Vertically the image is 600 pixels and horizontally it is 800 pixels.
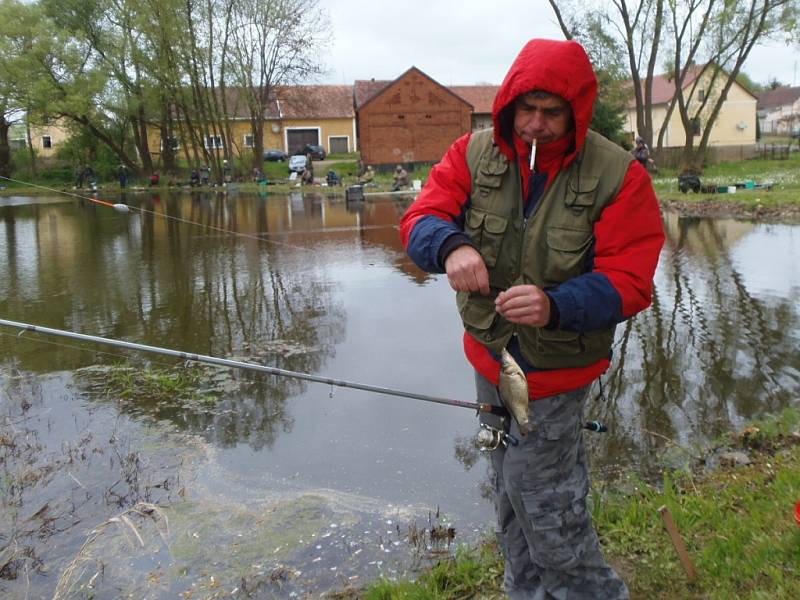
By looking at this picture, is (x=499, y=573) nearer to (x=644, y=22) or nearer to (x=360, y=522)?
(x=360, y=522)

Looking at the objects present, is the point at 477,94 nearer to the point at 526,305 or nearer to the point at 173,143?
the point at 173,143

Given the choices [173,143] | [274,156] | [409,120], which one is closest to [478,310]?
[173,143]

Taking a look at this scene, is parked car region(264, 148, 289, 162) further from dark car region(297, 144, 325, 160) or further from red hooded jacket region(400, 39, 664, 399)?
red hooded jacket region(400, 39, 664, 399)

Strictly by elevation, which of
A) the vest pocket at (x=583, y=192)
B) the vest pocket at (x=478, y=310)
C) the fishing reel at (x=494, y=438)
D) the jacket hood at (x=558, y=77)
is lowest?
the fishing reel at (x=494, y=438)

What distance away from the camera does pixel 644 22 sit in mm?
33281

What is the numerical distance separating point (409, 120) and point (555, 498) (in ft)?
185

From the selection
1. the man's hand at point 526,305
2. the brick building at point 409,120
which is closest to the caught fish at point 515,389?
the man's hand at point 526,305

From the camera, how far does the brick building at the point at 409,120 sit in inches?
2228

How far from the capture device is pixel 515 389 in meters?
2.46

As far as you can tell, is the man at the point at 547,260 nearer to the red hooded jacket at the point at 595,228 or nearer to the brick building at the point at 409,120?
the red hooded jacket at the point at 595,228

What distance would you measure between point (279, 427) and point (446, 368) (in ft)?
6.08

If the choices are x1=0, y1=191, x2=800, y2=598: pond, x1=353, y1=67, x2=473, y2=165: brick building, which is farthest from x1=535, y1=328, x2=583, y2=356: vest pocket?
x1=353, y1=67, x2=473, y2=165: brick building

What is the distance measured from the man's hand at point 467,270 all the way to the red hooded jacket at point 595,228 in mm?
45

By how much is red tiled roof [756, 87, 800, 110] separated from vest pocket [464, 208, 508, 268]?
103 metres
